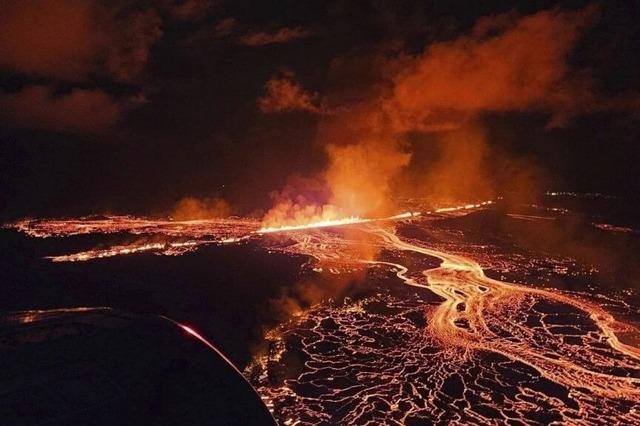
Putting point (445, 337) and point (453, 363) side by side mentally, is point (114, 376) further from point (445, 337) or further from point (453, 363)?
point (445, 337)

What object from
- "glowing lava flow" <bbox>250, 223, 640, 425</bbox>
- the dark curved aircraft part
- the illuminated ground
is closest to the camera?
the dark curved aircraft part

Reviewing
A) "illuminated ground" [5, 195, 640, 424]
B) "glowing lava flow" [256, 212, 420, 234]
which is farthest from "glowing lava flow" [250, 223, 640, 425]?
"glowing lava flow" [256, 212, 420, 234]

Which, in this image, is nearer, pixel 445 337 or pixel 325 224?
pixel 445 337

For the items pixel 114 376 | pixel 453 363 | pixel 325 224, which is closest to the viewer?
pixel 114 376

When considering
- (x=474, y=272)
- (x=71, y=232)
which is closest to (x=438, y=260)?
(x=474, y=272)

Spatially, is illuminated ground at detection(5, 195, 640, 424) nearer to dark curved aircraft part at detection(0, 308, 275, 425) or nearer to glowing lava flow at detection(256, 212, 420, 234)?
dark curved aircraft part at detection(0, 308, 275, 425)

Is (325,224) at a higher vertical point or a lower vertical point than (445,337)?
higher

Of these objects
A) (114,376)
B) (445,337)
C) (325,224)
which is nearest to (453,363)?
(445,337)

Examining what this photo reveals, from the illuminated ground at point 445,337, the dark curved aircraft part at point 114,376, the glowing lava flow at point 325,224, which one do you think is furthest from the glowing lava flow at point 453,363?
the glowing lava flow at point 325,224

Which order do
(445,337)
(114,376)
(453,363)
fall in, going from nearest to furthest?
(114,376) → (453,363) → (445,337)
